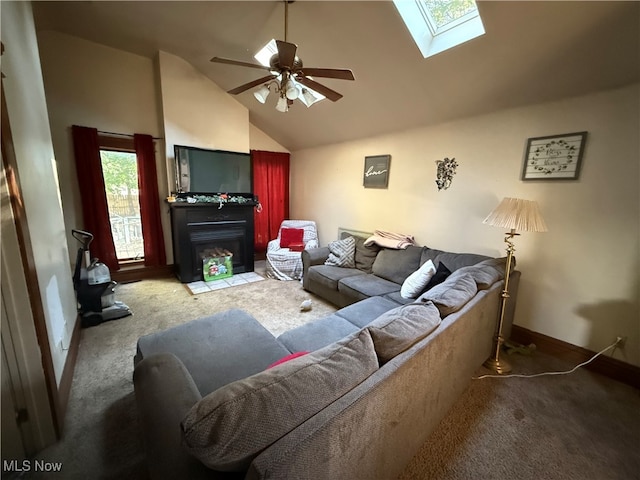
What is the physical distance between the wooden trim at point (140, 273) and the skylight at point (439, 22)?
4.23 meters

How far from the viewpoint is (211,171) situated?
12.5 ft

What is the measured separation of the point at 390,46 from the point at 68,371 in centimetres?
353

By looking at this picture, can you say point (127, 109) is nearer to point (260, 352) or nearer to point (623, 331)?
point (260, 352)

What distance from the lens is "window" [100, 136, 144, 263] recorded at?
11.5ft

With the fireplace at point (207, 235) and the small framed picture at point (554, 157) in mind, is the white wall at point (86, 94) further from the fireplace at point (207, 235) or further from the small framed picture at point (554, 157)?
the small framed picture at point (554, 157)

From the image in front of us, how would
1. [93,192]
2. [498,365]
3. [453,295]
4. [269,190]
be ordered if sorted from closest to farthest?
1. [453,295]
2. [498,365]
3. [93,192]
4. [269,190]

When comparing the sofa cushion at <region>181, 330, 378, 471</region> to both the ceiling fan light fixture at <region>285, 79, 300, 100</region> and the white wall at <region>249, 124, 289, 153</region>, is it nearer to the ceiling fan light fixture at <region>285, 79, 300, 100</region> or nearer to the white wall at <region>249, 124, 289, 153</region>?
the ceiling fan light fixture at <region>285, 79, 300, 100</region>

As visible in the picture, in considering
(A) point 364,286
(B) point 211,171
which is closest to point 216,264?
(B) point 211,171

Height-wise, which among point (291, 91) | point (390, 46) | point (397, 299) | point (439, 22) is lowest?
point (397, 299)

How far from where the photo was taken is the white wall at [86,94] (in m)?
3.05

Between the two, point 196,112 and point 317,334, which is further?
point 196,112

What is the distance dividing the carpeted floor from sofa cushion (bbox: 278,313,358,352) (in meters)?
0.74

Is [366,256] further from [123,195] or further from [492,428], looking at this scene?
[123,195]

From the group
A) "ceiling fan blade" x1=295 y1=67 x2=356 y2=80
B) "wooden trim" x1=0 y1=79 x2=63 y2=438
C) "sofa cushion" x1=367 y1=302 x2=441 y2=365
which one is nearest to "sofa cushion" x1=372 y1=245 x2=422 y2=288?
"sofa cushion" x1=367 y1=302 x2=441 y2=365
